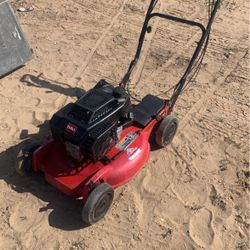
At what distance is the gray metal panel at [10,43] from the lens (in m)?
6.21

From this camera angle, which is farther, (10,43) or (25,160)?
(10,43)

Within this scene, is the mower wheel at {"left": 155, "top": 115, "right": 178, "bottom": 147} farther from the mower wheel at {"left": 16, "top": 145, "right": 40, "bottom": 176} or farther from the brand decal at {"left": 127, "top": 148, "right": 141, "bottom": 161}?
the mower wheel at {"left": 16, "top": 145, "right": 40, "bottom": 176}

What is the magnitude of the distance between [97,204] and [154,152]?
124 cm

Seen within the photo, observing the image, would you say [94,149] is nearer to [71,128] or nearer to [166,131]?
[71,128]

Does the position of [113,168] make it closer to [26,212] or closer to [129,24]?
[26,212]

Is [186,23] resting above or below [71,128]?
above

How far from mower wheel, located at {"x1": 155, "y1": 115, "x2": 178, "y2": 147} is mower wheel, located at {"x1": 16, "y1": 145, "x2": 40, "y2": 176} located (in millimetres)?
1282

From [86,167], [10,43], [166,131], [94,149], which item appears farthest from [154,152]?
[10,43]

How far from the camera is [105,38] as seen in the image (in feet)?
23.2

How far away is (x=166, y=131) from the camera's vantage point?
486 cm

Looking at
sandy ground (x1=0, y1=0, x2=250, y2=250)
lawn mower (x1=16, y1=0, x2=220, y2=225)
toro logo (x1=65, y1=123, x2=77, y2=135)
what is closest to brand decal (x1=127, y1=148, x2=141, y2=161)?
lawn mower (x1=16, y1=0, x2=220, y2=225)

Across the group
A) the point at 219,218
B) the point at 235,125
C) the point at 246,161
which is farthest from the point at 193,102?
the point at 219,218

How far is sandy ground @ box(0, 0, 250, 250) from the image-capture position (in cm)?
419

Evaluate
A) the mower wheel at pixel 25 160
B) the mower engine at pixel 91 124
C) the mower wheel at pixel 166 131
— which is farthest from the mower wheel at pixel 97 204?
the mower wheel at pixel 166 131
